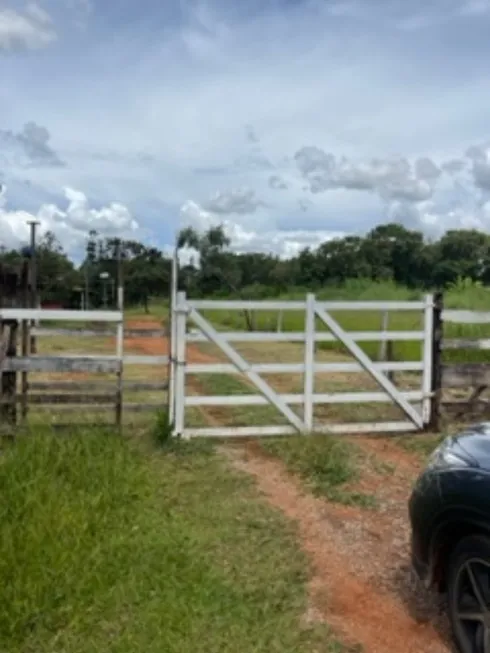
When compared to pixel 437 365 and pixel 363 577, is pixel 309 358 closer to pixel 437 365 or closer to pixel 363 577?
pixel 437 365

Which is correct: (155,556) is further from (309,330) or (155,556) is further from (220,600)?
(309,330)

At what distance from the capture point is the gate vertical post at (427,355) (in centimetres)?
882

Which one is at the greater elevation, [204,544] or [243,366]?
[243,366]

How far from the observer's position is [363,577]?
4688 millimetres

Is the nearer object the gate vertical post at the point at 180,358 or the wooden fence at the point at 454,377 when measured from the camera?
the gate vertical post at the point at 180,358

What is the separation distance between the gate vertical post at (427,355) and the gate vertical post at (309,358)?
140 centimetres

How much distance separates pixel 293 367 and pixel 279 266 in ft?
167

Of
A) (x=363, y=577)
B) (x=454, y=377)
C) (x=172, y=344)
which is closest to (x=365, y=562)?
(x=363, y=577)

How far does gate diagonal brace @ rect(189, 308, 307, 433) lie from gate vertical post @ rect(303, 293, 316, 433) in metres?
0.09

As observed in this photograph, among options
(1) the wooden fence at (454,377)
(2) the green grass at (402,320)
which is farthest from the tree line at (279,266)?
(1) the wooden fence at (454,377)

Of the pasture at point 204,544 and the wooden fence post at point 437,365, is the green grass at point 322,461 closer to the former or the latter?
the pasture at point 204,544

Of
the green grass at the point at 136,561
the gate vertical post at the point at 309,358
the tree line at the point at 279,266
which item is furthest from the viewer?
the tree line at the point at 279,266

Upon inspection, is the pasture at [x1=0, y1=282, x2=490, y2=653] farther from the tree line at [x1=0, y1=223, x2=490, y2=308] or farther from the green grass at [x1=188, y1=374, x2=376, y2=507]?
the tree line at [x1=0, y1=223, x2=490, y2=308]

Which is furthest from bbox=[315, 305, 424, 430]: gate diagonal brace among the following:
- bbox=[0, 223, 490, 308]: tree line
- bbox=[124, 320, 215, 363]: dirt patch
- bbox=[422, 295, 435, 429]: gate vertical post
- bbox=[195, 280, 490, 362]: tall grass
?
bbox=[0, 223, 490, 308]: tree line
